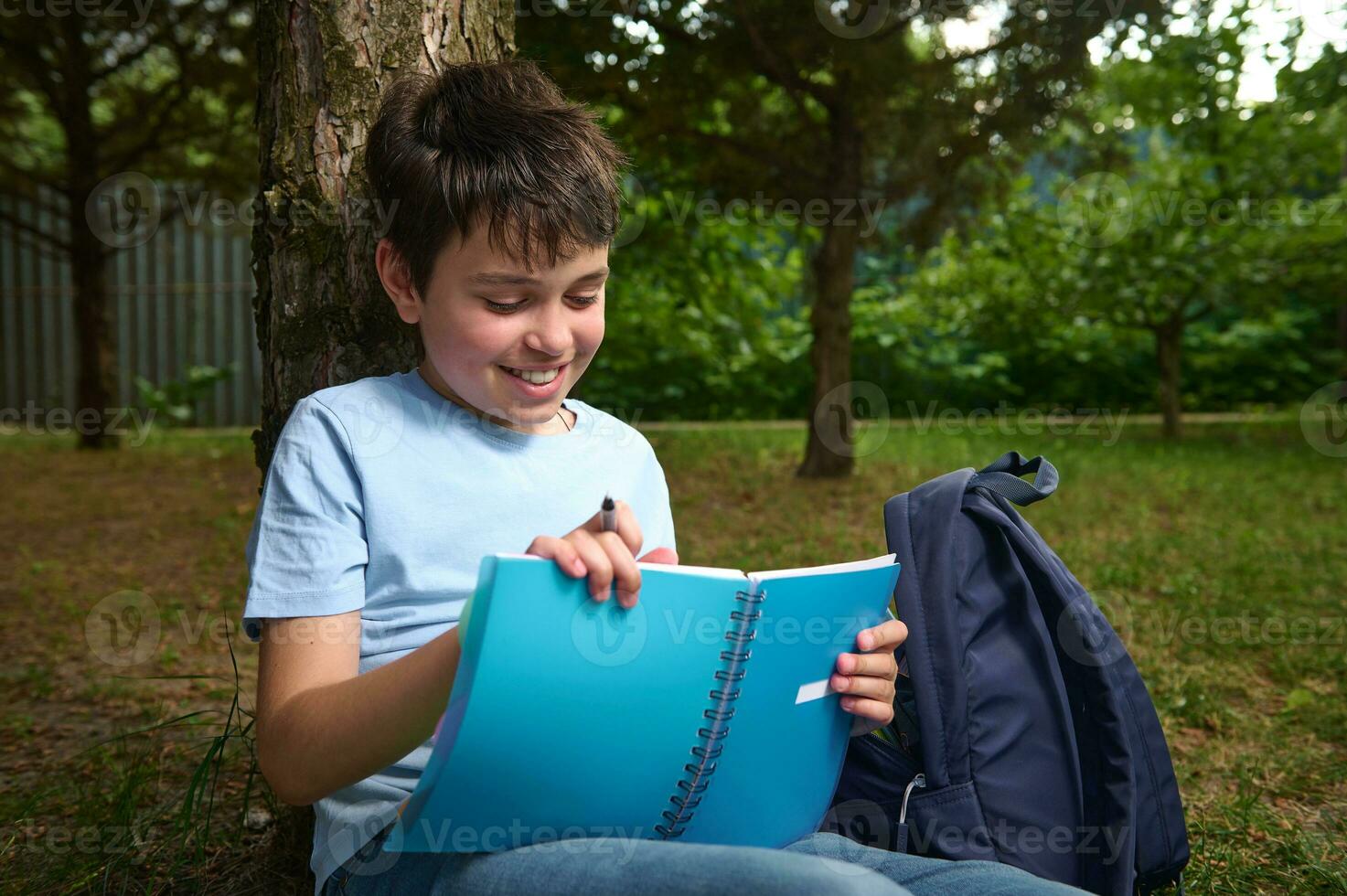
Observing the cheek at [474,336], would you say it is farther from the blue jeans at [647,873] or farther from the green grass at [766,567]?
the green grass at [766,567]

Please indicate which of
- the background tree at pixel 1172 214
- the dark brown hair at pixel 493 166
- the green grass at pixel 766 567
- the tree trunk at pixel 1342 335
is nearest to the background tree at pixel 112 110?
the green grass at pixel 766 567

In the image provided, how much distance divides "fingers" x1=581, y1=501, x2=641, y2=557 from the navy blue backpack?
20.2 inches

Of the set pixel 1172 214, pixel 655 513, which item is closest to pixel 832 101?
pixel 1172 214

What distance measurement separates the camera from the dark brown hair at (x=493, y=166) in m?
1.17

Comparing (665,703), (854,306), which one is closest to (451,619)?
(665,703)

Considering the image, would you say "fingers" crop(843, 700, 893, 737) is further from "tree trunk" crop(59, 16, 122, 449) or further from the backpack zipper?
"tree trunk" crop(59, 16, 122, 449)

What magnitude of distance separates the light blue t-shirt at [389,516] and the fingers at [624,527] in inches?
13.0

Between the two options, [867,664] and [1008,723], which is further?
[1008,723]

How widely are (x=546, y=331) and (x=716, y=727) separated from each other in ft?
1.54

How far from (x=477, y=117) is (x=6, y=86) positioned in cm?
794

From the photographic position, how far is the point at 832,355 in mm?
6207

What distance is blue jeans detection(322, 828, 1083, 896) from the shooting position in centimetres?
91

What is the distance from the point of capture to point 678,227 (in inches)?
244

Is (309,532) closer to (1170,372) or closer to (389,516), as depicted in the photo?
(389,516)
